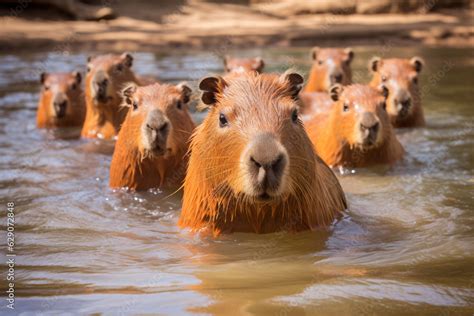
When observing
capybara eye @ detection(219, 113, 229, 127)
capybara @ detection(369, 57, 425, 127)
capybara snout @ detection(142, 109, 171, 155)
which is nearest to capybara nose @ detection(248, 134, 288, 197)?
capybara eye @ detection(219, 113, 229, 127)

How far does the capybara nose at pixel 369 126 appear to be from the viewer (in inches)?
281

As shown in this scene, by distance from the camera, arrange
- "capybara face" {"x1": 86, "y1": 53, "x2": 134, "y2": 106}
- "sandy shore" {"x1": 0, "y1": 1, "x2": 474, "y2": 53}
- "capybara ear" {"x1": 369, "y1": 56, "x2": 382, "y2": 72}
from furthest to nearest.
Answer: "sandy shore" {"x1": 0, "y1": 1, "x2": 474, "y2": 53}
"capybara ear" {"x1": 369, "y1": 56, "x2": 382, "y2": 72}
"capybara face" {"x1": 86, "y1": 53, "x2": 134, "y2": 106}

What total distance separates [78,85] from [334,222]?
5676 mm

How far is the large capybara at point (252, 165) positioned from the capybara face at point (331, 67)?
18.7ft

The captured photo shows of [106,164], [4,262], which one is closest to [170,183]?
[106,164]

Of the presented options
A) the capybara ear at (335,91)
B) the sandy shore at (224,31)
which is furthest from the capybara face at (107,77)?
the sandy shore at (224,31)

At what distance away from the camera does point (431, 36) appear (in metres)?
18.2

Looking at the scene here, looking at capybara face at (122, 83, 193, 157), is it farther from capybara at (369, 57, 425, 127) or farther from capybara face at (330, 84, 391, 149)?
capybara at (369, 57, 425, 127)

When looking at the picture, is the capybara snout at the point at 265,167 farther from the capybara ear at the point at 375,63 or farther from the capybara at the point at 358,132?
the capybara ear at the point at 375,63

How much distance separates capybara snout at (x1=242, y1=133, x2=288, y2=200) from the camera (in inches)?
158

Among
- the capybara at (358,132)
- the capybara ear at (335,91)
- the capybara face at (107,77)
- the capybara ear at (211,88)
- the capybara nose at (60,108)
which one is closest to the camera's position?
the capybara ear at (211,88)

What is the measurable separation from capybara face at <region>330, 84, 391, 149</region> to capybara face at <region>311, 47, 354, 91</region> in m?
2.84

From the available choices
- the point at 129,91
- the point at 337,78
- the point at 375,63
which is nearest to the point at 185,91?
the point at 129,91

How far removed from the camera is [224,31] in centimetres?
1906
